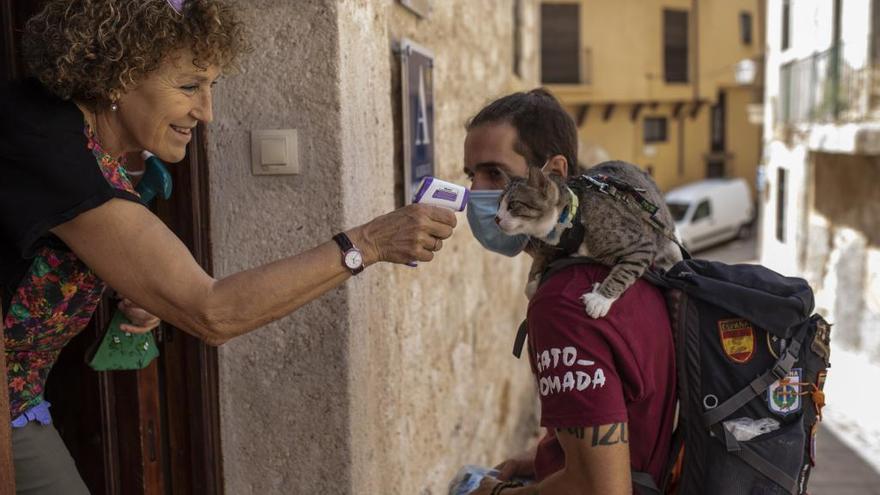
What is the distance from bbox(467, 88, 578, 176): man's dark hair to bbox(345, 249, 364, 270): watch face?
49cm

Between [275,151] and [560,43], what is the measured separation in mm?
22568

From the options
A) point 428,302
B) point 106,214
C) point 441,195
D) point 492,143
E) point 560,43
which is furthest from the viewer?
point 560,43

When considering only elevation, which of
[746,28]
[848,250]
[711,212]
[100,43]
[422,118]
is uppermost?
[746,28]

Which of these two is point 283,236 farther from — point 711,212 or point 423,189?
point 711,212

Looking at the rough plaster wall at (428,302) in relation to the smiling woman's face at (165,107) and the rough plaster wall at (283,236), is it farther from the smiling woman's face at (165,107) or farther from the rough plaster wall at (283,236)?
the smiling woman's face at (165,107)

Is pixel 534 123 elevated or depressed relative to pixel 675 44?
depressed

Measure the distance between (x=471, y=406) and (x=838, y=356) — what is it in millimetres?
6970

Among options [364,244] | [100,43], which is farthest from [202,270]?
[100,43]

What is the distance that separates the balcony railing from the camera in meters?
10.0

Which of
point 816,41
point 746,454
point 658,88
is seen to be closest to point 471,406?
point 746,454

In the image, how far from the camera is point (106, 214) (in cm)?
151

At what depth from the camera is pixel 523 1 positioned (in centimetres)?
676

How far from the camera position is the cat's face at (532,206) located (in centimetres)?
179

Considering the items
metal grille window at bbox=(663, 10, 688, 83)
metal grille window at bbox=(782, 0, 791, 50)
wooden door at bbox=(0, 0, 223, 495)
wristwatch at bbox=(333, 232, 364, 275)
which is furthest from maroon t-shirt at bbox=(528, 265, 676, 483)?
metal grille window at bbox=(663, 10, 688, 83)
